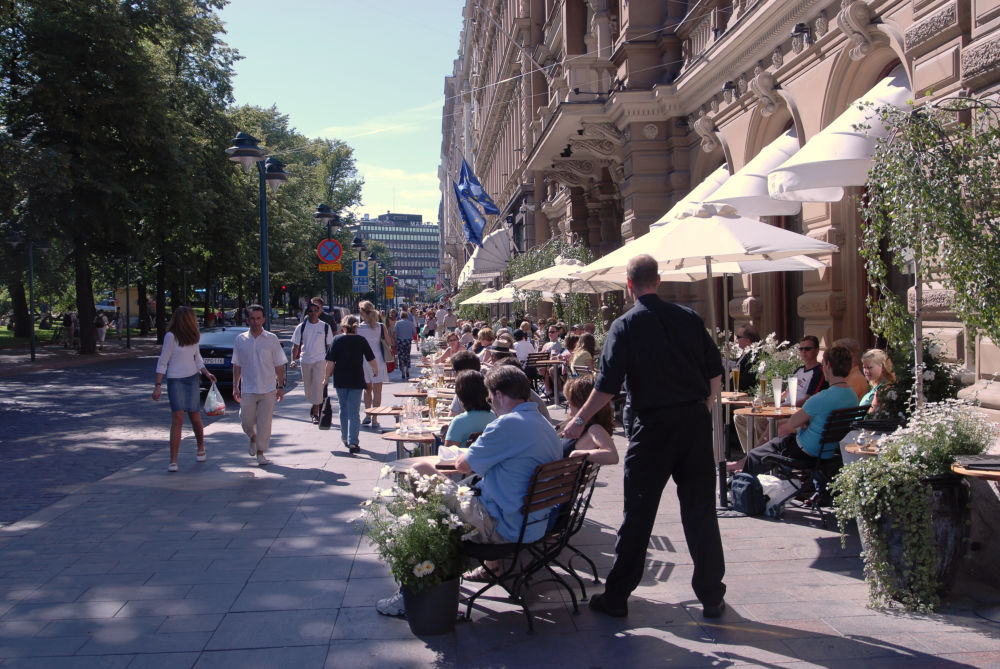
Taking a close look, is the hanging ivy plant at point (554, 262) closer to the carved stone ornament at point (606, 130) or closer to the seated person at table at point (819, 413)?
the carved stone ornament at point (606, 130)

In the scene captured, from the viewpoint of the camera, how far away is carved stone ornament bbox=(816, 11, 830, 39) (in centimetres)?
1118

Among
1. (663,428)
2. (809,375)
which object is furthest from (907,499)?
(809,375)

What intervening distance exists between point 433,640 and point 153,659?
4.56 ft

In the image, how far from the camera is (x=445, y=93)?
340 ft

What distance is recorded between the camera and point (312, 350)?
12.5 m

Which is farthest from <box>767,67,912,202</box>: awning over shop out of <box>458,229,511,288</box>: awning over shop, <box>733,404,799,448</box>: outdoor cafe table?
<box>458,229,511,288</box>: awning over shop

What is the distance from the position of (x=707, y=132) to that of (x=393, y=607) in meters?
12.6

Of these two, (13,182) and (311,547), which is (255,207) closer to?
(13,182)

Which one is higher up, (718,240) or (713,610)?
(718,240)

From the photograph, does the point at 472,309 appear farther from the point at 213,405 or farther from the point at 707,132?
the point at 213,405

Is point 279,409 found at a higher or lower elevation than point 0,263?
lower

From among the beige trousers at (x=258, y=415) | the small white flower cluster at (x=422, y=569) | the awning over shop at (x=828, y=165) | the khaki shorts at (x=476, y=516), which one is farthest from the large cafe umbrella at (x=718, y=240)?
the beige trousers at (x=258, y=415)

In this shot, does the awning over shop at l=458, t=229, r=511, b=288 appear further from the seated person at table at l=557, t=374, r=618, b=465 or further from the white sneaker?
the white sneaker

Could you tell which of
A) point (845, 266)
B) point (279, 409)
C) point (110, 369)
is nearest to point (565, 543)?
point (845, 266)
